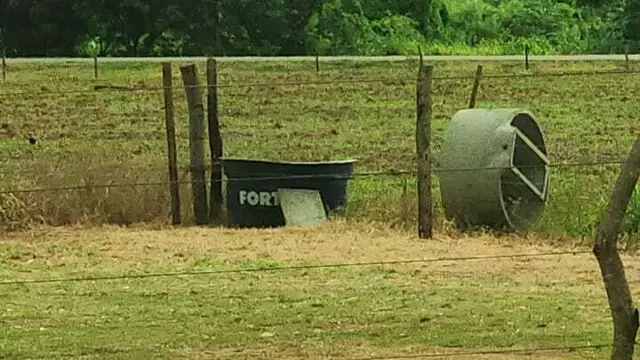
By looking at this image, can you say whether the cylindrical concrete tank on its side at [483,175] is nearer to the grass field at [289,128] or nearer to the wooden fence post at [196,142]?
the grass field at [289,128]

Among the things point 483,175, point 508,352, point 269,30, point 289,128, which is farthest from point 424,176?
point 269,30

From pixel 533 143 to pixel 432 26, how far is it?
36340 millimetres

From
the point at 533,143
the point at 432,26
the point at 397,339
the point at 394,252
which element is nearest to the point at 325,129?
the point at 533,143

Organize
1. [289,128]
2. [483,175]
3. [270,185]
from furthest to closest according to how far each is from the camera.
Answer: [289,128] → [270,185] → [483,175]

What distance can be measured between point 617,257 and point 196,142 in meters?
8.52

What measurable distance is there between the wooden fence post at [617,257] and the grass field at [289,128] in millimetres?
6759

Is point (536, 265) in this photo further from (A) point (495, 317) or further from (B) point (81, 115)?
(B) point (81, 115)

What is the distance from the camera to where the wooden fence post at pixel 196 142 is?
13414mm

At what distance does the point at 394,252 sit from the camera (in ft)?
37.8

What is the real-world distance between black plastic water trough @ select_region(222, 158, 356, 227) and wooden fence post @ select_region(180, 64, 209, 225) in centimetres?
26

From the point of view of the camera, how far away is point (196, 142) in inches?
529

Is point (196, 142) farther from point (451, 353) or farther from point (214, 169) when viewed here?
point (451, 353)

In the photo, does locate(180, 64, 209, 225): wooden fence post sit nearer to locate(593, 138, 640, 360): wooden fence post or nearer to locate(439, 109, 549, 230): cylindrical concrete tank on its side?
locate(439, 109, 549, 230): cylindrical concrete tank on its side

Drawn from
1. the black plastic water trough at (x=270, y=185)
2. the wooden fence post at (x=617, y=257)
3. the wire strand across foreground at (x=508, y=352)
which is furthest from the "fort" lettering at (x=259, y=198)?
the wooden fence post at (x=617, y=257)
